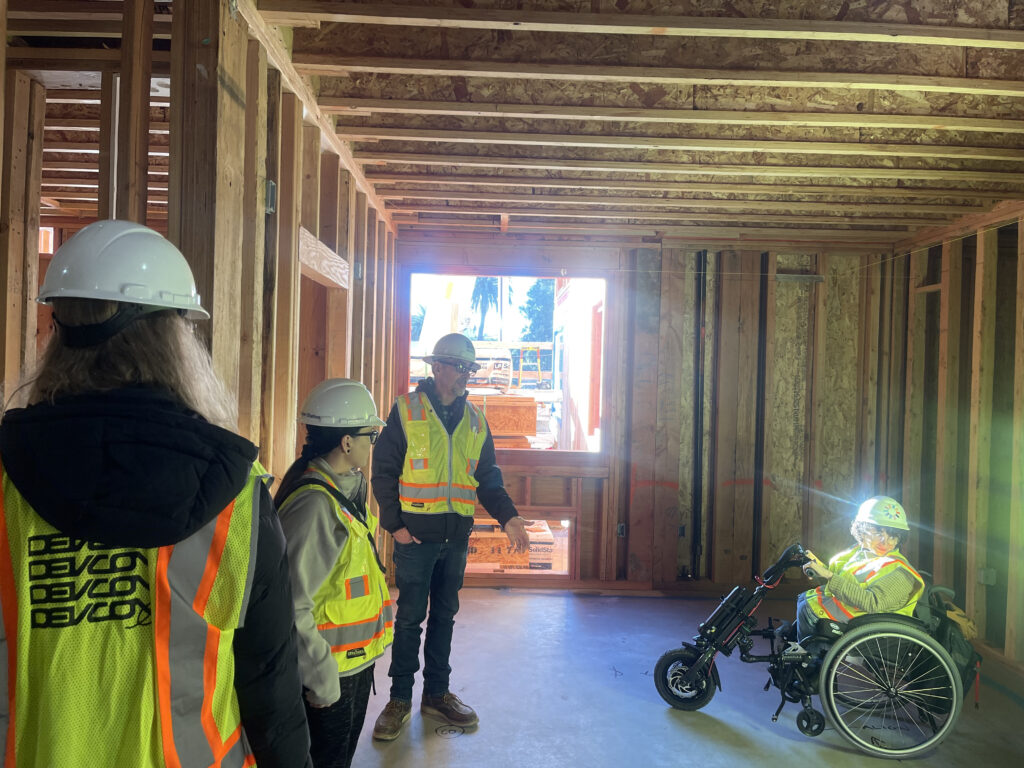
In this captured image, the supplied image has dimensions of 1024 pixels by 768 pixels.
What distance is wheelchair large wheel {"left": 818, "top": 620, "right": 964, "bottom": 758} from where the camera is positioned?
3342 mm

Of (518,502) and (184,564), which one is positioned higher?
(184,564)

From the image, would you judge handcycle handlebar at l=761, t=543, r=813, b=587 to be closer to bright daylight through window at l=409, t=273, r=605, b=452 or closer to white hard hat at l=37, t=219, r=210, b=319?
bright daylight through window at l=409, t=273, r=605, b=452

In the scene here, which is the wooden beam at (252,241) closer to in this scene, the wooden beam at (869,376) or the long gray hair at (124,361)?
the long gray hair at (124,361)

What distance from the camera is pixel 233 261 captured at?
7.30ft

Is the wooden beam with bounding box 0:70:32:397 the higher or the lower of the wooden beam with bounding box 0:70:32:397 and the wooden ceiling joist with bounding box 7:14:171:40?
the lower

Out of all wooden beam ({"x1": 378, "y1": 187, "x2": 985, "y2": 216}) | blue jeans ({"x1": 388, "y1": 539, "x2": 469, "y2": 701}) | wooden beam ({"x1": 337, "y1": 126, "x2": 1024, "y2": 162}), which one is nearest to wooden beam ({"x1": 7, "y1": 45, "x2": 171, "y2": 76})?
wooden beam ({"x1": 337, "y1": 126, "x2": 1024, "y2": 162})

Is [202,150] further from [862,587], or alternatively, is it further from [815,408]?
[815,408]

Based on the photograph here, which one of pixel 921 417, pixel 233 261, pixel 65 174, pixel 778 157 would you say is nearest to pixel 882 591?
pixel 778 157

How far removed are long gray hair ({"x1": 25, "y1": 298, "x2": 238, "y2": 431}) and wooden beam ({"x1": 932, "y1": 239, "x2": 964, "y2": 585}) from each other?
17.8 feet

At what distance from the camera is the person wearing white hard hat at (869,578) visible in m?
3.49

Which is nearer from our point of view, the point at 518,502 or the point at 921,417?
the point at 921,417

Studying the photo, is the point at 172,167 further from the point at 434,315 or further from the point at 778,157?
the point at 434,315

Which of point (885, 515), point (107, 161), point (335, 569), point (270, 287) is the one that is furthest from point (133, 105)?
point (885, 515)

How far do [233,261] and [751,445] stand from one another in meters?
5.07
